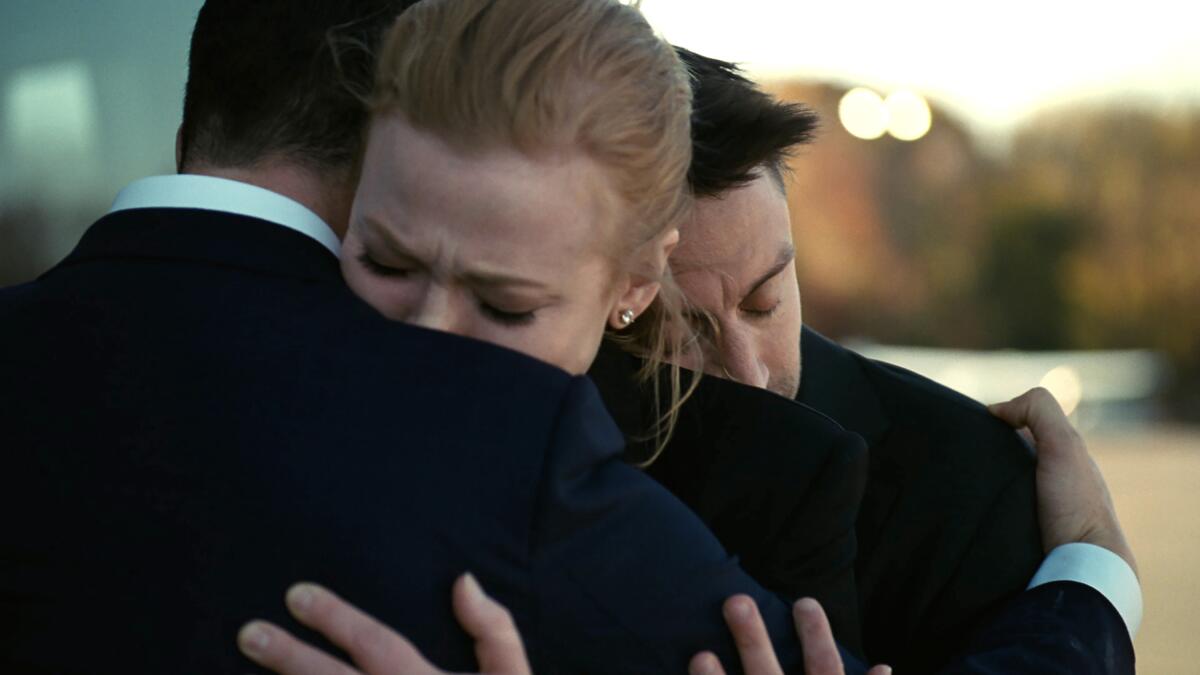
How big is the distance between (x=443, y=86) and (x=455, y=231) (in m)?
0.17

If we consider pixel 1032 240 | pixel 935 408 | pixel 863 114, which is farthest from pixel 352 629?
pixel 1032 240

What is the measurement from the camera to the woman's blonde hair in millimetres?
1697

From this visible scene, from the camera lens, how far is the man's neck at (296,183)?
1.90m

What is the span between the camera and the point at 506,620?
1.45m

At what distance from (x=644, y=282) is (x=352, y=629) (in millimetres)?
727

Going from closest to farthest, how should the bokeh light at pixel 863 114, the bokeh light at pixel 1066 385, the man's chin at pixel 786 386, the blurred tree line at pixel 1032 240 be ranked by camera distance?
the man's chin at pixel 786 386, the bokeh light at pixel 863 114, the bokeh light at pixel 1066 385, the blurred tree line at pixel 1032 240

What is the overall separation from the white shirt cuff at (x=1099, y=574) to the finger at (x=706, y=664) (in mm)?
779

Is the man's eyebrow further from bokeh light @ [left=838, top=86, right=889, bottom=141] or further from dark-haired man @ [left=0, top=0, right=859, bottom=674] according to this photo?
bokeh light @ [left=838, top=86, right=889, bottom=141]

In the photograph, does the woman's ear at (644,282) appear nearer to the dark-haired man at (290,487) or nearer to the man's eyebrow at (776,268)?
the man's eyebrow at (776,268)

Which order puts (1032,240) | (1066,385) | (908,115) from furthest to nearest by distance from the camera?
(1032,240)
(908,115)
(1066,385)

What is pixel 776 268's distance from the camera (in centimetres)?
230

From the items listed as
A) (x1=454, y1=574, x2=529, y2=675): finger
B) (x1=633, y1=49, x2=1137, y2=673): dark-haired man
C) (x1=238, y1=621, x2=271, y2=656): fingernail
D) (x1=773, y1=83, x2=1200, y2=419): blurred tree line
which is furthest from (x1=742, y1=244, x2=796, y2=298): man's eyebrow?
→ (x1=773, y1=83, x2=1200, y2=419): blurred tree line

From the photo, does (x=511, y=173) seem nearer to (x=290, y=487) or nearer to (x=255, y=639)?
(x=290, y=487)

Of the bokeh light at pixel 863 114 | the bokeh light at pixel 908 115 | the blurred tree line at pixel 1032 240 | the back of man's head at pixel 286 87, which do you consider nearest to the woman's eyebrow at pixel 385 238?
the back of man's head at pixel 286 87
